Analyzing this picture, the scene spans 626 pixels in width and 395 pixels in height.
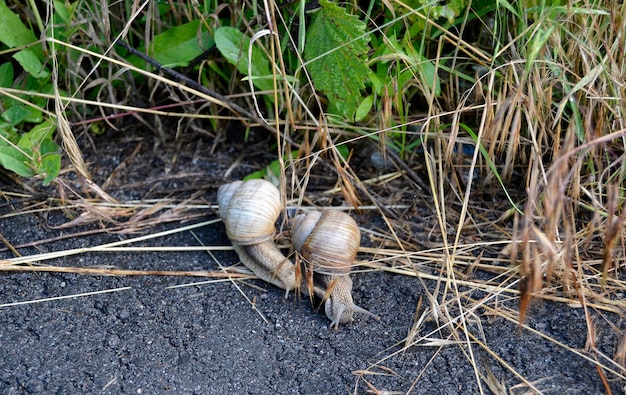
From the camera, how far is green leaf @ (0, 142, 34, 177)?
1911 millimetres

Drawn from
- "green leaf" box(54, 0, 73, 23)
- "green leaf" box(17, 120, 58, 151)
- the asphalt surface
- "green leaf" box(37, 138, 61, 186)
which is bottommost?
the asphalt surface

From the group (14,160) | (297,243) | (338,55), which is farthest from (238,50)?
(14,160)

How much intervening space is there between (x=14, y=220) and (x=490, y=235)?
1.35 meters

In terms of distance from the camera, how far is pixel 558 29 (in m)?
1.80

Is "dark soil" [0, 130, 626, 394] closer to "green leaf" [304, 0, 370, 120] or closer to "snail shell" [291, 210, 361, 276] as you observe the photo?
"snail shell" [291, 210, 361, 276]

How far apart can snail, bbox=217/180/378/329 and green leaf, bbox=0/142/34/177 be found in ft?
1.79

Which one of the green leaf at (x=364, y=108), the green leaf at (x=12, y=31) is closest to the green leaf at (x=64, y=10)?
the green leaf at (x=12, y=31)

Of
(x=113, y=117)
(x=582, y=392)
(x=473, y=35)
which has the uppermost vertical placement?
(x=473, y=35)

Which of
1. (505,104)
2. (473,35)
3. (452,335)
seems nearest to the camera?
(505,104)

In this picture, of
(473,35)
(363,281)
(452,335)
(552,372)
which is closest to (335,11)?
(473,35)

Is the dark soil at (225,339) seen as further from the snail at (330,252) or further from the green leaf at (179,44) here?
→ the green leaf at (179,44)

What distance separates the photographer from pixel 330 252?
5.80 feet

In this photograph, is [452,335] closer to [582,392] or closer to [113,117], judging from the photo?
[582,392]

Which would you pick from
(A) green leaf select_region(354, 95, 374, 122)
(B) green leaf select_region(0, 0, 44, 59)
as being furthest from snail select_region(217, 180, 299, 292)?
(B) green leaf select_region(0, 0, 44, 59)
